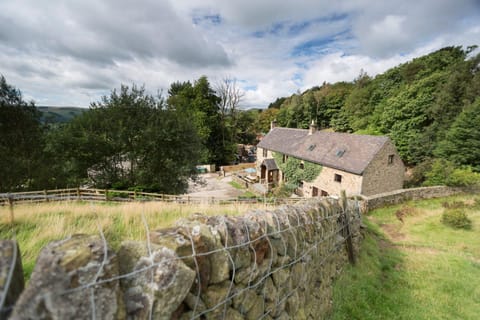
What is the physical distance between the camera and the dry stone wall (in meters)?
1.04

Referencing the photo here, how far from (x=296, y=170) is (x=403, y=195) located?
339 inches

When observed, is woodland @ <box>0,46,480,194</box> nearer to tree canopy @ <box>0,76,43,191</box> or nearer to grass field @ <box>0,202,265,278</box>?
tree canopy @ <box>0,76,43,191</box>

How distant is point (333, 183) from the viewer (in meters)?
16.6

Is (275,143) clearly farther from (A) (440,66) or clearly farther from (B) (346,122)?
(A) (440,66)

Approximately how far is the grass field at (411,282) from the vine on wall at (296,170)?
8.88 m

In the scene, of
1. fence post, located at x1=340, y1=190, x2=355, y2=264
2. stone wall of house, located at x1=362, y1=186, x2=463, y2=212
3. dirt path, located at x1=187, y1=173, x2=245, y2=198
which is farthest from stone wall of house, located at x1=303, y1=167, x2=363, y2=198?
fence post, located at x1=340, y1=190, x2=355, y2=264

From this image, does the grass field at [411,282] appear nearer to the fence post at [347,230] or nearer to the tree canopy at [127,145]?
the fence post at [347,230]

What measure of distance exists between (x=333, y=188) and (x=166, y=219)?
606 inches

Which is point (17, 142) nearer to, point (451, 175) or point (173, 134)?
point (173, 134)

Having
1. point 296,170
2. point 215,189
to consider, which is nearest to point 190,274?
point 296,170

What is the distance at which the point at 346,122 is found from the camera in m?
40.3

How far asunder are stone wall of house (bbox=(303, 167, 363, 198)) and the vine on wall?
19.7 inches

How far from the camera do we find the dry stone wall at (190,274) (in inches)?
41.1

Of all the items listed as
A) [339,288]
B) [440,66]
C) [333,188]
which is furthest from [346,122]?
[339,288]
